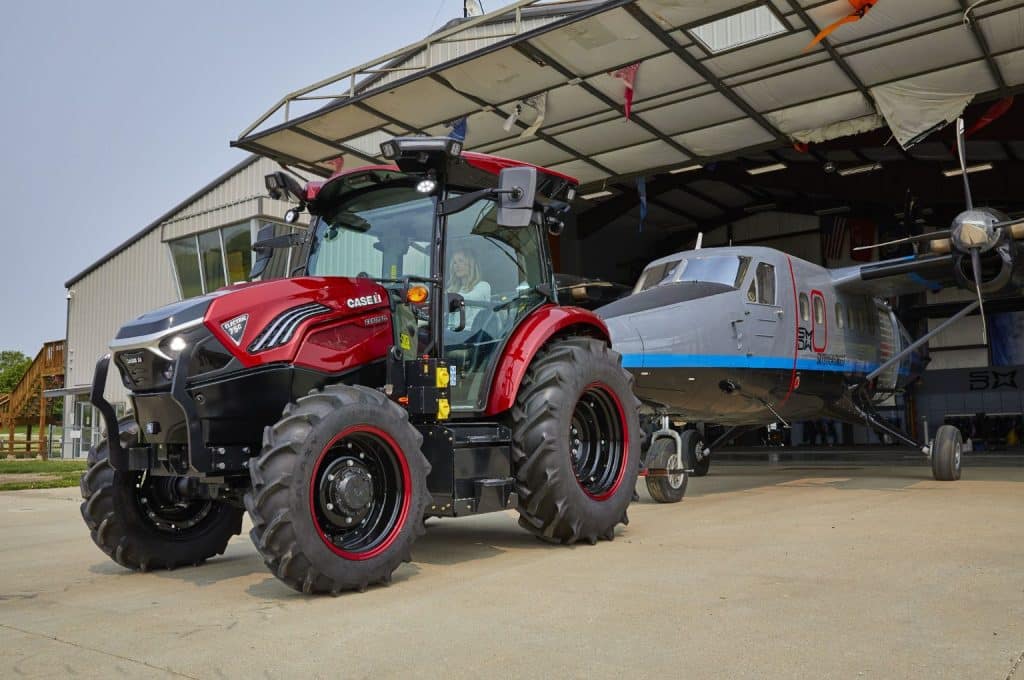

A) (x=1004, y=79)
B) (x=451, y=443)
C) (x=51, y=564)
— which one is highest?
(x=1004, y=79)

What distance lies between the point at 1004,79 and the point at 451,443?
36.2ft

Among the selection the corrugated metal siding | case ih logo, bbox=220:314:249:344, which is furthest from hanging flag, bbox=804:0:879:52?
the corrugated metal siding

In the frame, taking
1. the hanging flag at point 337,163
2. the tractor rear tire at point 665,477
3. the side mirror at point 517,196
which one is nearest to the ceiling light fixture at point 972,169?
the hanging flag at point 337,163

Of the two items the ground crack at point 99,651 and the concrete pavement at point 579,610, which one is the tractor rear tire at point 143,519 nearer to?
the concrete pavement at point 579,610

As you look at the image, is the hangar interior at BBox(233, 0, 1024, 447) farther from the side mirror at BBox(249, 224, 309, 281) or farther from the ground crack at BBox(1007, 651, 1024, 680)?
the ground crack at BBox(1007, 651, 1024, 680)

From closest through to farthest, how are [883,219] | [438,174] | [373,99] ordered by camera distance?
[438,174] → [373,99] → [883,219]

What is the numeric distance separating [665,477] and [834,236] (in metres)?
23.7

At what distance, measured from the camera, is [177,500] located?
521 cm

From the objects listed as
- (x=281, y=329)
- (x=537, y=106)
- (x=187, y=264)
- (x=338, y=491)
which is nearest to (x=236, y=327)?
(x=281, y=329)

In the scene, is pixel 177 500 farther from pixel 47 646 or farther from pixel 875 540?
pixel 875 540

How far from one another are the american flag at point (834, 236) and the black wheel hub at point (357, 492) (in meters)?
27.8

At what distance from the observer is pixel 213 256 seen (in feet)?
60.0

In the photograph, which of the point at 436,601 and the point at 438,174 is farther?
the point at 438,174

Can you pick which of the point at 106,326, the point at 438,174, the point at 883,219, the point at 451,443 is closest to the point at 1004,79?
the point at 438,174
